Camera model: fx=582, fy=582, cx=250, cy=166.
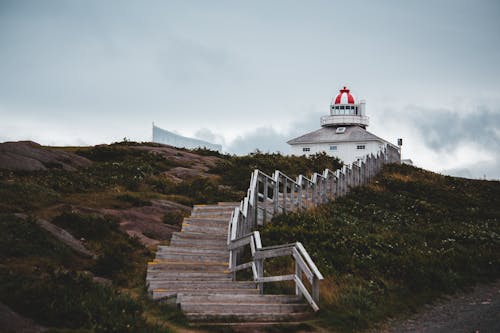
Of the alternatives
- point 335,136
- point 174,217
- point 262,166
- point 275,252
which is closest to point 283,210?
point 174,217

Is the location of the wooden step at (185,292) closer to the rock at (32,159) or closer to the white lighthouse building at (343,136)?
the rock at (32,159)

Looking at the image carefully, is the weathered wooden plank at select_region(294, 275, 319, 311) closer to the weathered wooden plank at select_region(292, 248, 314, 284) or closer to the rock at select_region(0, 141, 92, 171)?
the weathered wooden plank at select_region(292, 248, 314, 284)

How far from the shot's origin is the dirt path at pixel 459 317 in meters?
11.2

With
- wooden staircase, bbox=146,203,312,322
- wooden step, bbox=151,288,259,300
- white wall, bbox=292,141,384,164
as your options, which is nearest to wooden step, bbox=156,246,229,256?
wooden staircase, bbox=146,203,312,322

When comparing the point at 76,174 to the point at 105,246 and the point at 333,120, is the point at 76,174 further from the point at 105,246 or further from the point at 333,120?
the point at 333,120

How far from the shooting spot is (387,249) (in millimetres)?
17469

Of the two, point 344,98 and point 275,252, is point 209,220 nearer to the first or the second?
point 275,252

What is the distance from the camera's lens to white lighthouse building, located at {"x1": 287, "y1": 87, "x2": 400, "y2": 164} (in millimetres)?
57844

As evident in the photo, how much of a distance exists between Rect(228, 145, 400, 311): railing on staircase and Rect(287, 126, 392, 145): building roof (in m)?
21.4

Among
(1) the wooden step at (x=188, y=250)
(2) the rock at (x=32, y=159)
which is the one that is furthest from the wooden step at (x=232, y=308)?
(2) the rock at (x=32, y=159)

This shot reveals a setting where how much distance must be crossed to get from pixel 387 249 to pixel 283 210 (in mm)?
4748

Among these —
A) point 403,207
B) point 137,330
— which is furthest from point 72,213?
point 403,207

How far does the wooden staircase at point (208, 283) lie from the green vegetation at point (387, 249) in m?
1.14

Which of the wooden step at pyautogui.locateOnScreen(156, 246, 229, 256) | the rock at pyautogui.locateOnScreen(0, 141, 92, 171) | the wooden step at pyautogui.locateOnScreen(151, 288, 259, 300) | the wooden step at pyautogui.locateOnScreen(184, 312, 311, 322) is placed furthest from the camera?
the rock at pyautogui.locateOnScreen(0, 141, 92, 171)
